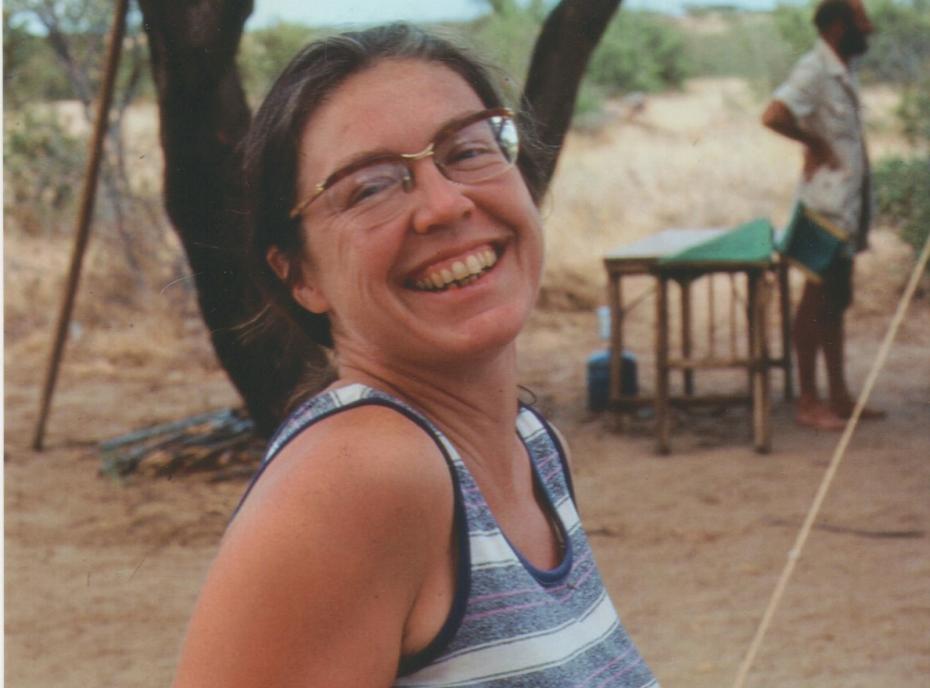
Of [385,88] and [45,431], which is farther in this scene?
[45,431]

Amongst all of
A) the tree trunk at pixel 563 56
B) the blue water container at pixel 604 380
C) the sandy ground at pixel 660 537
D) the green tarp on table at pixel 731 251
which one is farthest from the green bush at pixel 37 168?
the tree trunk at pixel 563 56

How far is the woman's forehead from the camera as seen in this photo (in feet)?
3.70

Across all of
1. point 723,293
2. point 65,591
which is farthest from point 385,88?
point 723,293

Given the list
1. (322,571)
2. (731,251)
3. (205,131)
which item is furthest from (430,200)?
(731,251)

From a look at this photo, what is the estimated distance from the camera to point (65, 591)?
13.9 feet

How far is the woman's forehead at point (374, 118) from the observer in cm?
113

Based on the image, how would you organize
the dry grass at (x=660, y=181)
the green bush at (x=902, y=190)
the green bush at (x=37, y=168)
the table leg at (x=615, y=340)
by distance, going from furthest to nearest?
the green bush at (x=37, y=168)
the dry grass at (x=660, y=181)
the green bush at (x=902, y=190)
the table leg at (x=615, y=340)

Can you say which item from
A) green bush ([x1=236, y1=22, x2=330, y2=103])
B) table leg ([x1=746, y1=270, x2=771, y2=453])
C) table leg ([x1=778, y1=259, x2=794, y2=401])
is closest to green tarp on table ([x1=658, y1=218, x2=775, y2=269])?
table leg ([x1=746, y1=270, x2=771, y2=453])

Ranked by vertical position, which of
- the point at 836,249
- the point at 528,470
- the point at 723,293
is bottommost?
the point at 723,293

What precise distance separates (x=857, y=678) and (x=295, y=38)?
1232 cm

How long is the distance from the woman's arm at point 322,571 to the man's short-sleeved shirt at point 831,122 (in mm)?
4743

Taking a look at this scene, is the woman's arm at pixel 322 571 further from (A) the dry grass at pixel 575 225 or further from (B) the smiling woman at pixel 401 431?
(A) the dry grass at pixel 575 225

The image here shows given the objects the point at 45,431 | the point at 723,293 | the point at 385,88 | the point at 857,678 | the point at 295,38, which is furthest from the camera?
the point at 295,38

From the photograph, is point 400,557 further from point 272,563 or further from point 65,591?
point 65,591
